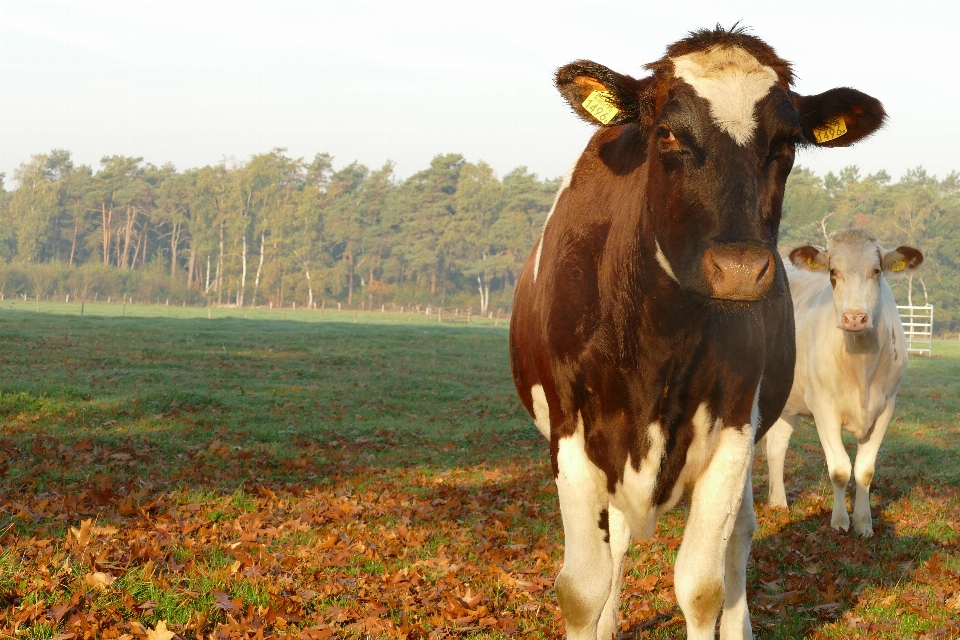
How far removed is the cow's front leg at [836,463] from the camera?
8.67 meters

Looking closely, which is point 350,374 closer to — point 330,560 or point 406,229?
point 330,560

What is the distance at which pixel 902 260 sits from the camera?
9.13m

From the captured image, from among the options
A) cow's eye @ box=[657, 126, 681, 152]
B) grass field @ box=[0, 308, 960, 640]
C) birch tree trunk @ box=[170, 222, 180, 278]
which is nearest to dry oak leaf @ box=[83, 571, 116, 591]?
grass field @ box=[0, 308, 960, 640]

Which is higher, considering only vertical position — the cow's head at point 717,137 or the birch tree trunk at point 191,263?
the birch tree trunk at point 191,263

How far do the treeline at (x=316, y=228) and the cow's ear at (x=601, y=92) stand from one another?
287 feet

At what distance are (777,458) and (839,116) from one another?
20.6ft

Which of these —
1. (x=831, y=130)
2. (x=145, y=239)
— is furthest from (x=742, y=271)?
(x=145, y=239)

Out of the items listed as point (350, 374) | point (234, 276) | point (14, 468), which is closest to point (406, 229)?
point (234, 276)

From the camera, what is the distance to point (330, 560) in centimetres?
694

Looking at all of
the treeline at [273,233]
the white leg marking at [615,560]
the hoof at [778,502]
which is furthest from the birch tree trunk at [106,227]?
the white leg marking at [615,560]

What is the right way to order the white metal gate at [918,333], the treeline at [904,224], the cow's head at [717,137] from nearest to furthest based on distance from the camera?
1. the cow's head at [717,137]
2. the white metal gate at [918,333]
3. the treeline at [904,224]

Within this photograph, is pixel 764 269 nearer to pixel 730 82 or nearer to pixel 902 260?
pixel 730 82

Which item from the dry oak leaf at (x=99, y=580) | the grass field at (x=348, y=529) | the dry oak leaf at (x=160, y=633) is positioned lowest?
the grass field at (x=348, y=529)

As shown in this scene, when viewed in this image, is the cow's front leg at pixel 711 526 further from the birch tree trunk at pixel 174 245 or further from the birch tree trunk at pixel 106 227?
the birch tree trunk at pixel 106 227
